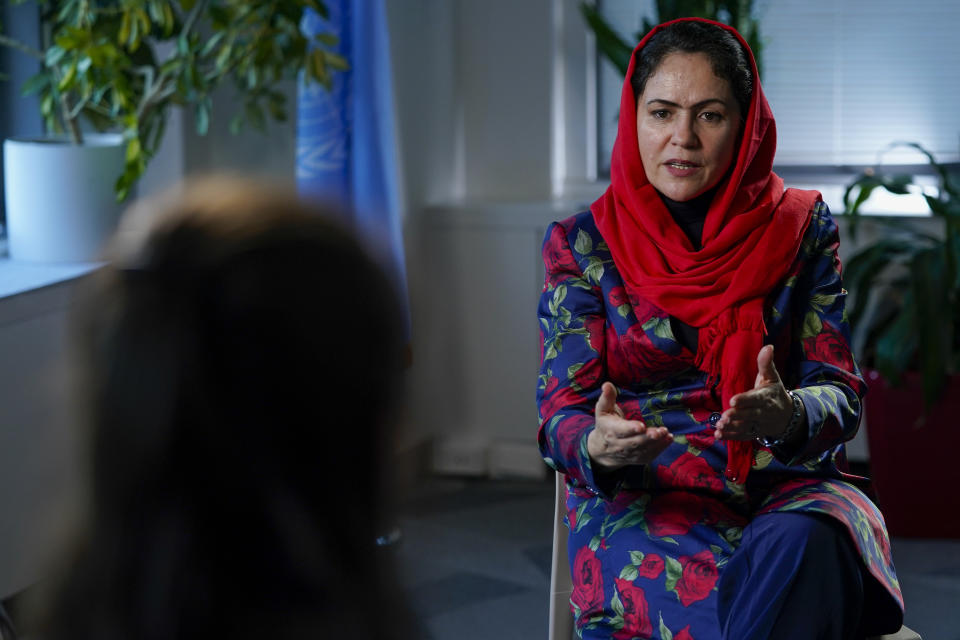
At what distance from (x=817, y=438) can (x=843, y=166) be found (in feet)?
7.91

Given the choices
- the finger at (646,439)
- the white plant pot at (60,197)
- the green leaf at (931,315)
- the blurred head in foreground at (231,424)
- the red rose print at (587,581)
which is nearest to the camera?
the blurred head in foreground at (231,424)

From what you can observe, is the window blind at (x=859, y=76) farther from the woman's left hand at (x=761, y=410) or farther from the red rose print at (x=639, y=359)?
the woman's left hand at (x=761, y=410)

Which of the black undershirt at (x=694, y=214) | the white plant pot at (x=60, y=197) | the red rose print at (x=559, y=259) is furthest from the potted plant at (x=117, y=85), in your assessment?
the black undershirt at (x=694, y=214)

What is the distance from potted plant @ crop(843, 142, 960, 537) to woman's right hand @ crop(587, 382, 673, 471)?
1714 mm

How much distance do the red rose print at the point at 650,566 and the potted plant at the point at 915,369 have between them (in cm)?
163

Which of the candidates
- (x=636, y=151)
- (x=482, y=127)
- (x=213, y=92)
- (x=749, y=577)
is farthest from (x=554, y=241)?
(x=482, y=127)

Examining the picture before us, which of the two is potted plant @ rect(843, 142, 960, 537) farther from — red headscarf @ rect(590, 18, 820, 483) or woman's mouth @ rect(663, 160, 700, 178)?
woman's mouth @ rect(663, 160, 700, 178)

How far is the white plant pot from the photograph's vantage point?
2.50m

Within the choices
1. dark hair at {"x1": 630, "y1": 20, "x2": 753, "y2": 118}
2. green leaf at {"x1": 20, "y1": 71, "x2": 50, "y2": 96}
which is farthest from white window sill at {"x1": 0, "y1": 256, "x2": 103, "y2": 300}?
dark hair at {"x1": 630, "y1": 20, "x2": 753, "y2": 118}

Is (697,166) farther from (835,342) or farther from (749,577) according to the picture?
(749,577)

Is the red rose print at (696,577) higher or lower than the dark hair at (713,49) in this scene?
lower

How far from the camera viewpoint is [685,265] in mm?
1812

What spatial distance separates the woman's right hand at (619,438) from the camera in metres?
1.47

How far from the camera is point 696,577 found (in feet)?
5.24
